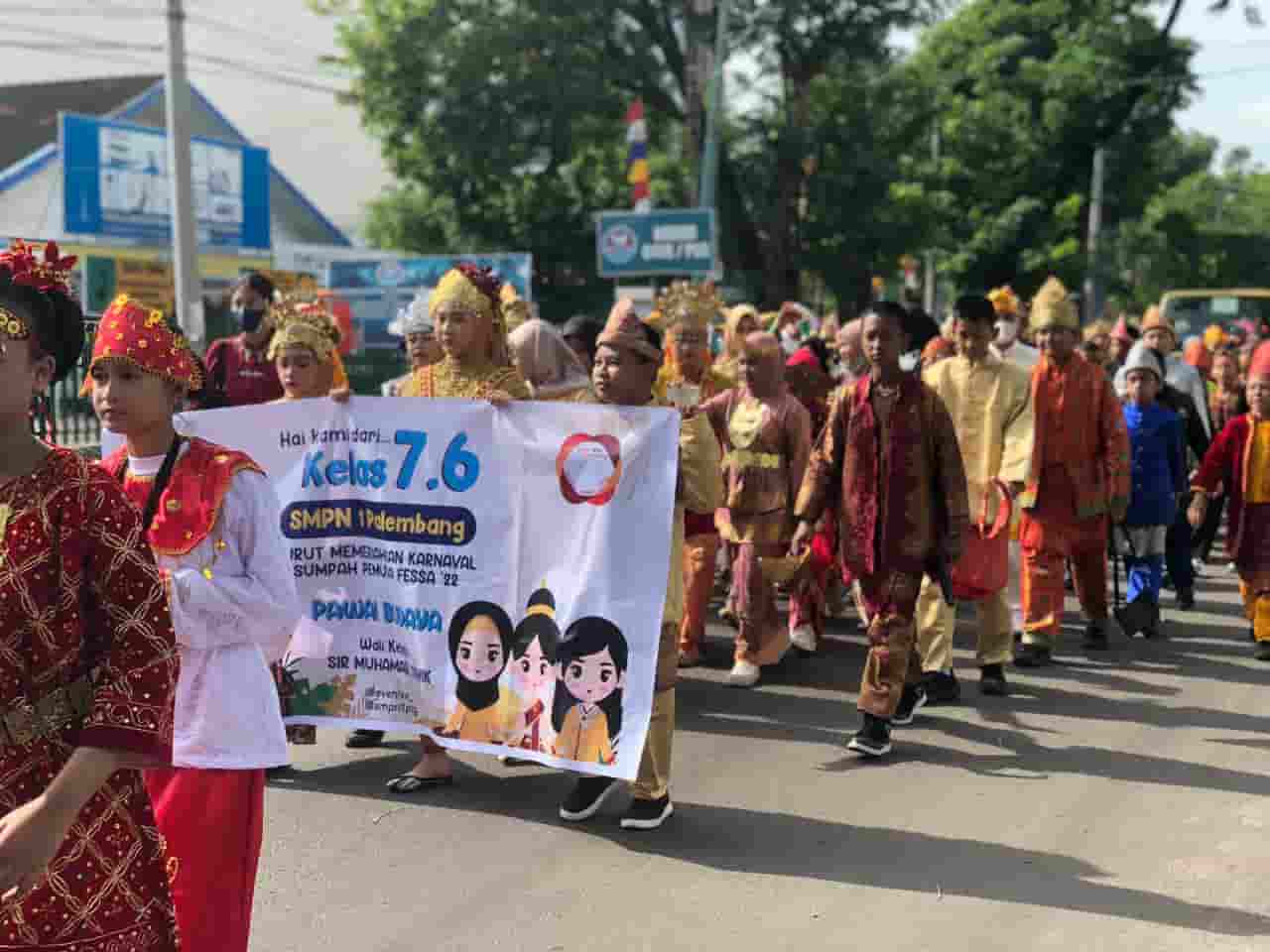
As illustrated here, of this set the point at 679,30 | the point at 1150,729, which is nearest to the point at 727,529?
the point at 1150,729

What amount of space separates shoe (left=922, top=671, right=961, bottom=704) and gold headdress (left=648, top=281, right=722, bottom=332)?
8.55 ft

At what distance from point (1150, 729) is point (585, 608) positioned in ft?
10.3

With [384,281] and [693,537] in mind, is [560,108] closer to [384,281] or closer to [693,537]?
[384,281]

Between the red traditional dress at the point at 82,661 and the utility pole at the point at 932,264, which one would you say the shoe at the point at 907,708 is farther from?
the utility pole at the point at 932,264

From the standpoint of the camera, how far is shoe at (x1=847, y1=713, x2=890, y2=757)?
6.74 metres

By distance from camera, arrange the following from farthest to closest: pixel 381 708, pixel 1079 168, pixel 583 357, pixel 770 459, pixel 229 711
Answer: pixel 1079 168, pixel 583 357, pixel 770 459, pixel 381 708, pixel 229 711

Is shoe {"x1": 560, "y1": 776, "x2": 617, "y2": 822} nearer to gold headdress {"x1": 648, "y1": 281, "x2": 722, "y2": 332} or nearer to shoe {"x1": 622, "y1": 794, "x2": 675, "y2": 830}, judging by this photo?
shoe {"x1": 622, "y1": 794, "x2": 675, "y2": 830}

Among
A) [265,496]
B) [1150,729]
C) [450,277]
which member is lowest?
[1150,729]

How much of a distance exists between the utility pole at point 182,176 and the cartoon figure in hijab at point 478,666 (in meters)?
12.4

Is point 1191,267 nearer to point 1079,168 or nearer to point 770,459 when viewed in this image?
point 1079,168

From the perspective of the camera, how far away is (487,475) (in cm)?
613

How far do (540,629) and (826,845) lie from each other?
1.30 metres

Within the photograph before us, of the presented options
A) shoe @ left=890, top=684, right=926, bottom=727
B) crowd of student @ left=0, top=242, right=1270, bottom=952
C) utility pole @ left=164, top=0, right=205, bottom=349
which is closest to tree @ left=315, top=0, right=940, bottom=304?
utility pole @ left=164, top=0, right=205, bottom=349

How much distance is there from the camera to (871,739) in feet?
22.1
